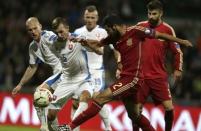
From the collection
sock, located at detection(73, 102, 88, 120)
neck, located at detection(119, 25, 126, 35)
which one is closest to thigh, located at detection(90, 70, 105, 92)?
sock, located at detection(73, 102, 88, 120)

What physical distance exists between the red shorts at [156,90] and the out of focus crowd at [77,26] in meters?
6.16

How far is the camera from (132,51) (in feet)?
35.6

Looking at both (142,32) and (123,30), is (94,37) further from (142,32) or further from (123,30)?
(142,32)

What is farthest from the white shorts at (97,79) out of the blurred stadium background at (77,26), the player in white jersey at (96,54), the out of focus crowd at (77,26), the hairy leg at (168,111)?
the out of focus crowd at (77,26)

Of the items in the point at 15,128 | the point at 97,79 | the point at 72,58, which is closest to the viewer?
the point at 72,58

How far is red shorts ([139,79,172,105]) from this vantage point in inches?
457

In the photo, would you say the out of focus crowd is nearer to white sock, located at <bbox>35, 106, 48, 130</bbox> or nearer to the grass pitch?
the grass pitch

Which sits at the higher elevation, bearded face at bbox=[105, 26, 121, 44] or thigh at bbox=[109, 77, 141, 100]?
bearded face at bbox=[105, 26, 121, 44]

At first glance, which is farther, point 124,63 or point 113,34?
point 124,63

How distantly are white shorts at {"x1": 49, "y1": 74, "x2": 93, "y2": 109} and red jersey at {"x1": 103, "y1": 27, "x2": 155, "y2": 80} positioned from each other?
1452 millimetres

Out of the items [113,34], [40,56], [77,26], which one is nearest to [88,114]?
[113,34]

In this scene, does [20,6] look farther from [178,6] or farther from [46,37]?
[46,37]

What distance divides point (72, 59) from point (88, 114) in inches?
62.8

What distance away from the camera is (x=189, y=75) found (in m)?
19.4
